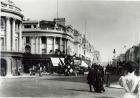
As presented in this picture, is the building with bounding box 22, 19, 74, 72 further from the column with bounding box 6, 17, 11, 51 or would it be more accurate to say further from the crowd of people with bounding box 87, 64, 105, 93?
the crowd of people with bounding box 87, 64, 105, 93

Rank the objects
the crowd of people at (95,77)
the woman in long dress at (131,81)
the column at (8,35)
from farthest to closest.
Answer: the column at (8,35)
the crowd of people at (95,77)
the woman in long dress at (131,81)

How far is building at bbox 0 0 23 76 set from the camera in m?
41.9

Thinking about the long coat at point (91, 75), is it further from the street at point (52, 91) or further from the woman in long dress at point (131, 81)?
the woman in long dress at point (131, 81)

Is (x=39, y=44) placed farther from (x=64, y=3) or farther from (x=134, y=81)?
(x=134, y=81)

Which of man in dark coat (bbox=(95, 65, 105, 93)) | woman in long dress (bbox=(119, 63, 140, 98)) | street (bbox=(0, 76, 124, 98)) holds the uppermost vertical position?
woman in long dress (bbox=(119, 63, 140, 98))

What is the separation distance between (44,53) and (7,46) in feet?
57.2

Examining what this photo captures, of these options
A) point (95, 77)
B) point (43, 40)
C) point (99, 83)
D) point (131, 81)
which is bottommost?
point (99, 83)

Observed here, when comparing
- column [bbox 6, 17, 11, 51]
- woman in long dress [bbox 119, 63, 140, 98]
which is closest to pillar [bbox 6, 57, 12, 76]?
column [bbox 6, 17, 11, 51]

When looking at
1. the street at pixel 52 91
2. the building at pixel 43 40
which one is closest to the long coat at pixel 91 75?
the street at pixel 52 91

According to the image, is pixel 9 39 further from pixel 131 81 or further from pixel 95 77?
pixel 131 81

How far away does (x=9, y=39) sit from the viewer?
43.0 meters

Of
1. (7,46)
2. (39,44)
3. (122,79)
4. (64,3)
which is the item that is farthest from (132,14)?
(39,44)

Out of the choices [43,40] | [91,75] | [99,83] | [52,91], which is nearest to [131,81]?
A: [52,91]

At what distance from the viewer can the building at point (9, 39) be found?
41938 millimetres
